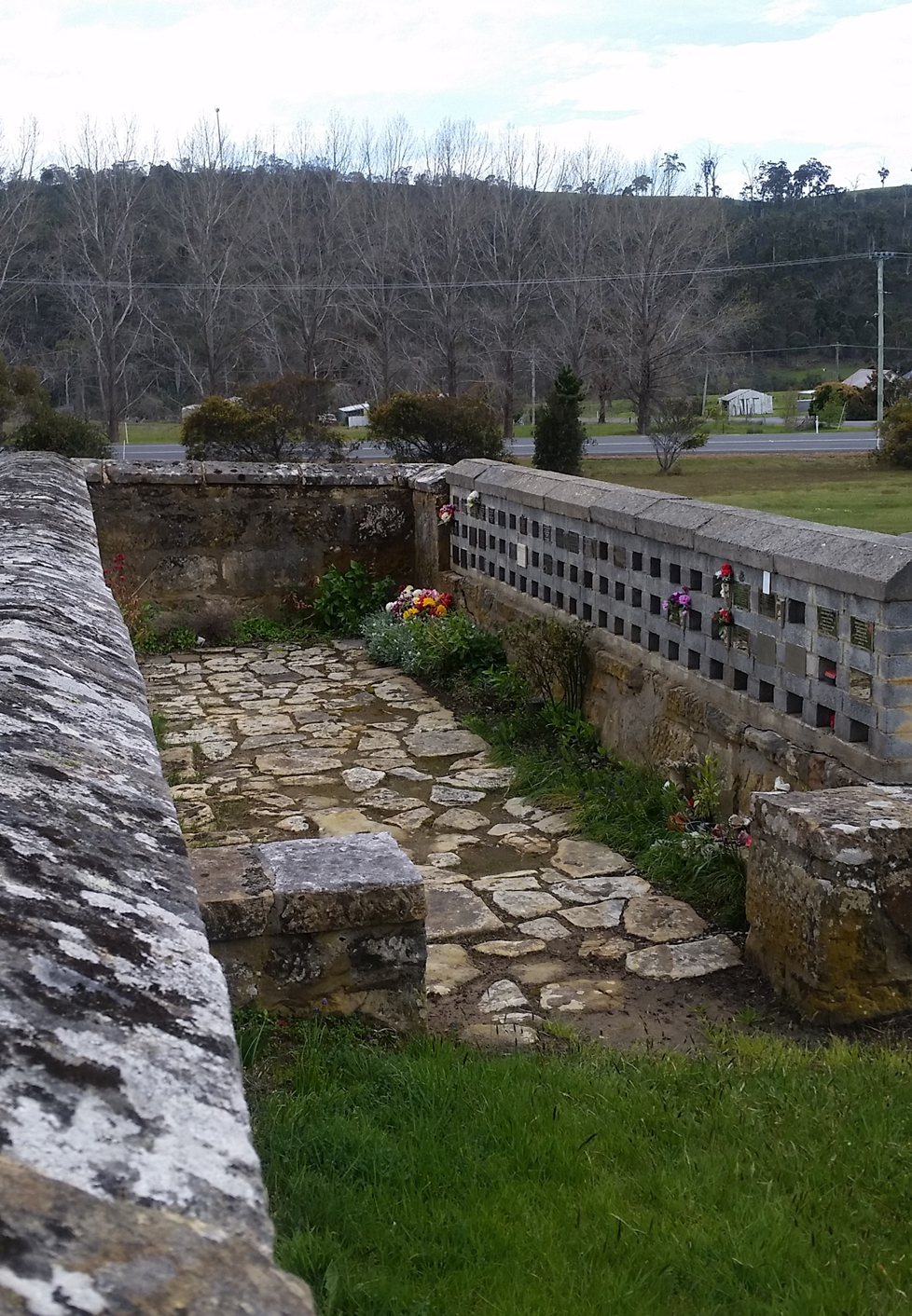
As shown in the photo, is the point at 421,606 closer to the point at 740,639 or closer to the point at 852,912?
the point at 740,639

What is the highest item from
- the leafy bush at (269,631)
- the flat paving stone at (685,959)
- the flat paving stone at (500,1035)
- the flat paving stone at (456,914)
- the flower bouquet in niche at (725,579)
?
the flower bouquet in niche at (725,579)

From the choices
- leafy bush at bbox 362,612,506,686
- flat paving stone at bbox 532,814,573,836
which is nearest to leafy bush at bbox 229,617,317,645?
leafy bush at bbox 362,612,506,686

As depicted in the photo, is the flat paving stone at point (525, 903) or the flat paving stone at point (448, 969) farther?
the flat paving stone at point (525, 903)

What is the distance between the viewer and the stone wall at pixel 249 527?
1009 cm

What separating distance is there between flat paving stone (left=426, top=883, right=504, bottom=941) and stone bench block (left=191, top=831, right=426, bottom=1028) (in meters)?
1.16

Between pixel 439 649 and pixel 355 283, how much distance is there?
39941mm

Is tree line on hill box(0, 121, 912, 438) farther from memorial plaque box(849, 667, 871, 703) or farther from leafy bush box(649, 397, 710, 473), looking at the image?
memorial plaque box(849, 667, 871, 703)

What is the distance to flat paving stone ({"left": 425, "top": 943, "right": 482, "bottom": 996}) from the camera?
3.97m

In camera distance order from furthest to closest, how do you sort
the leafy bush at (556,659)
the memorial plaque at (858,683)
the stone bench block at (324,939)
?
the leafy bush at (556,659)
the memorial plaque at (858,683)
the stone bench block at (324,939)

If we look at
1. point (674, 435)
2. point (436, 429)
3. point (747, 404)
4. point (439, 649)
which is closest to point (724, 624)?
point (439, 649)

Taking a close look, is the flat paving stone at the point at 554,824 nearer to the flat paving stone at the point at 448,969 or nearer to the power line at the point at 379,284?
the flat paving stone at the point at 448,969

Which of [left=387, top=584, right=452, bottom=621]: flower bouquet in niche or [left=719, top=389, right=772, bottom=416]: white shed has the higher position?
[left=719, top=389, right=772, bottom=416]: white shed

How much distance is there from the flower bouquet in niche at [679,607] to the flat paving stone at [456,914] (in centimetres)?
166

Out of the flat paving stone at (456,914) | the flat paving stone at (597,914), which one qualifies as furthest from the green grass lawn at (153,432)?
the flat paving stone at (597,914)
